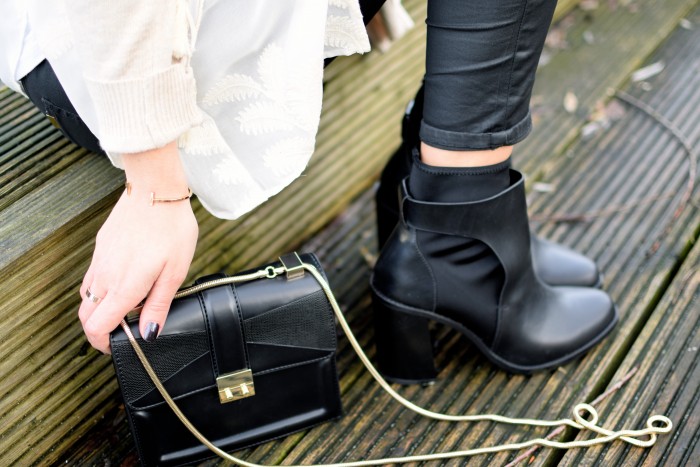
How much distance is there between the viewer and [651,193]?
4.71 feet

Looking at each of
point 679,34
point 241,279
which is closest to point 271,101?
point 241,279

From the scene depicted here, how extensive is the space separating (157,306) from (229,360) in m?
0.14

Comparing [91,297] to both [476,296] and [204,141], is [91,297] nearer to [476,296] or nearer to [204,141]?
[204,141]

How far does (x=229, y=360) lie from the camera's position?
89 cm

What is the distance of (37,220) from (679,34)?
1.73m

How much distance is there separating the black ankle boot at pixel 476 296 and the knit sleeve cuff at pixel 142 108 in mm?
371

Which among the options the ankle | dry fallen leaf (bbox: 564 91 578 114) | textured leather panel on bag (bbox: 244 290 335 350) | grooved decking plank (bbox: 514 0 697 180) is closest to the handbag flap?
textured leather panel on bag (bbox: 244 290 335 350)

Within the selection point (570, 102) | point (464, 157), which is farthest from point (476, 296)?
point (570, 102)

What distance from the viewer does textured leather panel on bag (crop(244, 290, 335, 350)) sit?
890 millimetres

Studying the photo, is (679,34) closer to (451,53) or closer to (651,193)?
(651,193)

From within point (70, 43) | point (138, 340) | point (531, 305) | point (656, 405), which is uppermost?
point (70, 43)

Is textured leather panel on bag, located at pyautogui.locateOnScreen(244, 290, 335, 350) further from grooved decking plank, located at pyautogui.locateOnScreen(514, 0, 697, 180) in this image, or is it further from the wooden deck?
grooved decking plank, located at pyautogui.locateOnScreen(514, 0, 697, 180)

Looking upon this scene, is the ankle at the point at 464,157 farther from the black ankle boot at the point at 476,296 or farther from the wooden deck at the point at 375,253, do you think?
the wooden deck at the point at 375,253

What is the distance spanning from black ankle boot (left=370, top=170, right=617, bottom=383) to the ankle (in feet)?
0.17
